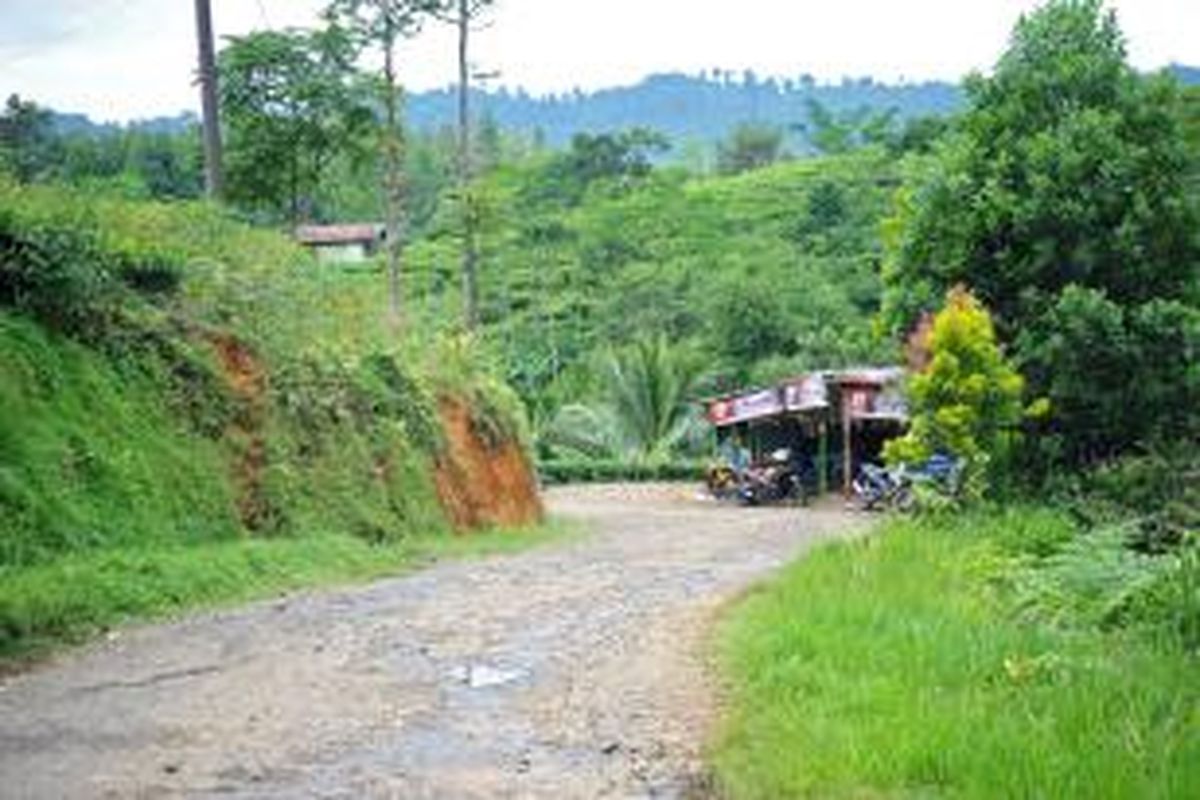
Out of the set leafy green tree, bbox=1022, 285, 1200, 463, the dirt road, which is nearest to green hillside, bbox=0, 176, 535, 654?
the dirt road

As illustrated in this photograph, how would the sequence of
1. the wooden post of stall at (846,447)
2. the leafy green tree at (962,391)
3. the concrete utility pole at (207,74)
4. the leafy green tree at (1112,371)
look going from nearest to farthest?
the leafy green tree at (962,391) → the leafy green tree at (1112,371) → the concrete utility pole at (207,74) → the wooden post of stall at (846,447)

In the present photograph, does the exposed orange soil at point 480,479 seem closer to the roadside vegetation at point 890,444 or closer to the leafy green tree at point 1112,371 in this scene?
the roadside vegetation at point 890,444

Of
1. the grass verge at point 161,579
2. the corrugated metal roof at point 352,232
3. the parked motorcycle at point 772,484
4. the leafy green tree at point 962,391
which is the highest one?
the corrugated metal roof at point 352,232

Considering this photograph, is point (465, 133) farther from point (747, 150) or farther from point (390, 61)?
point (747, 150)

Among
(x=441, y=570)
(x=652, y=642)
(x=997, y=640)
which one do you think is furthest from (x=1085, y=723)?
(x=441, y=570)

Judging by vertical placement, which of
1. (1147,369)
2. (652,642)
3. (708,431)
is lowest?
(708,431)

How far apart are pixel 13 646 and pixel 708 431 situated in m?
41.4

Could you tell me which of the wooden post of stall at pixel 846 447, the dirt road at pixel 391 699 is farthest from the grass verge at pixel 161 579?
the wooden post of stall at pixel 846 447

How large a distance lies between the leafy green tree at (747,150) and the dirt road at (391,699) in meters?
105

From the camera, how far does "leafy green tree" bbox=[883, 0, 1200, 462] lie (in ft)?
65.9

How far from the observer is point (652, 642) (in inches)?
519

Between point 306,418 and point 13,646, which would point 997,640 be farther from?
point 306,418

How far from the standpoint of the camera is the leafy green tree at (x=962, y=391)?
1844 cm

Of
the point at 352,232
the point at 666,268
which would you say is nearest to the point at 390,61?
the point at 666,268
